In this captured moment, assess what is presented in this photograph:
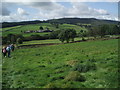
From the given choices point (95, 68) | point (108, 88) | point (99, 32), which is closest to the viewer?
point (108, 88)

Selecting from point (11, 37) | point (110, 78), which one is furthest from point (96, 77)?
point (11, 37)

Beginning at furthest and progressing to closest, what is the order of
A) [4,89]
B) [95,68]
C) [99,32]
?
[99,32] < [95,68] < [4,89]

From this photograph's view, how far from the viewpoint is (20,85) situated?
10.0 metres

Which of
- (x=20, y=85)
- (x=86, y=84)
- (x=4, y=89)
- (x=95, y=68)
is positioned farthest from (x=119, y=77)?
(x=4, y=89)

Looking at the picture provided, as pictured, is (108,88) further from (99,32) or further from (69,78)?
(99,32)

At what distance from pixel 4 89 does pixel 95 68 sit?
6.85m

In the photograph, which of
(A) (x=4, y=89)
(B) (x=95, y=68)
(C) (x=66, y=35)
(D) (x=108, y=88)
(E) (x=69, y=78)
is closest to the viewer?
(D) (x=108, y=88)

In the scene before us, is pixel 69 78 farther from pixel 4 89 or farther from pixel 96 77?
pixel 4 89

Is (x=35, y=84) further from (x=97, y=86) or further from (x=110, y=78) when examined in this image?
(x=110, y=78)

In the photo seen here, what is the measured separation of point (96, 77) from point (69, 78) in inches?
69.2

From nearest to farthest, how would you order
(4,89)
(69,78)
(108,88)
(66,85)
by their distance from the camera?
(108,88), (66,85), (4,89), (69,78)

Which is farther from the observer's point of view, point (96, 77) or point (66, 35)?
point (66, 35)

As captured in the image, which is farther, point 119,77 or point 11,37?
point 11,37

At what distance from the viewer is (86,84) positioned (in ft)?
30.5
